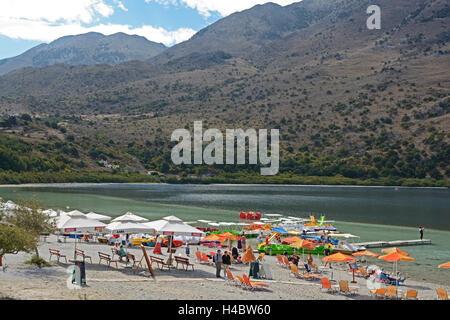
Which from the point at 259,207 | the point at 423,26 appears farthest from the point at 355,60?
the point at 259,207

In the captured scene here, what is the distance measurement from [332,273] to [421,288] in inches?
147

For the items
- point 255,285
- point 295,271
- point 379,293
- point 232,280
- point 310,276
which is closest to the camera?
point 379,293

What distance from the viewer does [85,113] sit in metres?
158

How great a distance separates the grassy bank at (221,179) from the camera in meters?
85.9

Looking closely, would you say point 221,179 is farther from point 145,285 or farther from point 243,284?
point 145,285

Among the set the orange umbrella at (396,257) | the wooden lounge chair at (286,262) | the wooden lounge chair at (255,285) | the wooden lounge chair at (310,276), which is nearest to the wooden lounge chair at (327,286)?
the wooden lounge chair at (255,285)

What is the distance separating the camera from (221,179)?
104 metres

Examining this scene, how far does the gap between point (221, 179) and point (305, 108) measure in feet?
126

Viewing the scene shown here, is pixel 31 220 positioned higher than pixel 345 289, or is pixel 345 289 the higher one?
pixel 31 220

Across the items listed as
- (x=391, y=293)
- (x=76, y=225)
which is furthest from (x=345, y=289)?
(x=76, y=225)

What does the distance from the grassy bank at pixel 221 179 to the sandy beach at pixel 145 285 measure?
6864 cm

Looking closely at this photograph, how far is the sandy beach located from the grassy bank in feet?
225

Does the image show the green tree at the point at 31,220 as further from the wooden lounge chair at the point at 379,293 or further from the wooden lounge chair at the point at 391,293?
the wooden lounge chair at the point at 391,293

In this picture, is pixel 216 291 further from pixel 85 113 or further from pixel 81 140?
pixel 85 113
